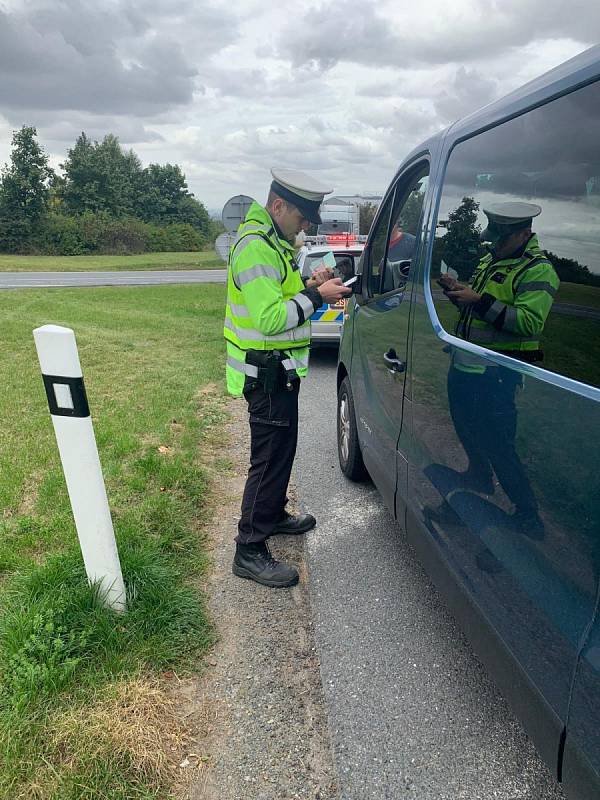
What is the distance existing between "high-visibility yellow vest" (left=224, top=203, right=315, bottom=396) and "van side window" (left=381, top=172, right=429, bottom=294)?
1.77 feet

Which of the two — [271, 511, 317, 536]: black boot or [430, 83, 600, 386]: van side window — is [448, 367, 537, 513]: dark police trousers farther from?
[271, 511, 317, 536]: black boot

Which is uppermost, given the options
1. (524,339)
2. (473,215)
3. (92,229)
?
(473,215)

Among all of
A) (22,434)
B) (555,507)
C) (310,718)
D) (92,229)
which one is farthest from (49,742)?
(92,229)

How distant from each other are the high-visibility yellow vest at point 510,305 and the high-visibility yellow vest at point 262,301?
82cm

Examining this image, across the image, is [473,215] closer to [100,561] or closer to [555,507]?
[555,507]

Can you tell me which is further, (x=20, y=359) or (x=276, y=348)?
(x=20, y=359)

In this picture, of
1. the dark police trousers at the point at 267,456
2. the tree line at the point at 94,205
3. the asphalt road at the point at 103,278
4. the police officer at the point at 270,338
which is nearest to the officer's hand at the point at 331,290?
the police officer at the point at 270,338

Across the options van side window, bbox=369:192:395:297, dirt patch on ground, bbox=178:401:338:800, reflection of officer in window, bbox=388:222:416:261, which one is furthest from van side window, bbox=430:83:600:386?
dirt patch on ground, bbox=178:401:338:800

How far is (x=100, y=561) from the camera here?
242 centimetres

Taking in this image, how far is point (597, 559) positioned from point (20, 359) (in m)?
7.92

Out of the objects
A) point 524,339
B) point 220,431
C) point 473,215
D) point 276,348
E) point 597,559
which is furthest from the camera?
point 220,431

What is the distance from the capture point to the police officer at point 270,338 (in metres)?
2.58

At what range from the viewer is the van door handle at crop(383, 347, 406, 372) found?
2645 mm

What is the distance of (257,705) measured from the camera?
222 cm
